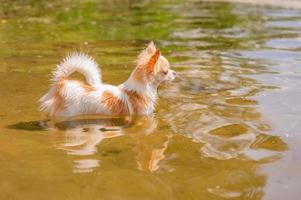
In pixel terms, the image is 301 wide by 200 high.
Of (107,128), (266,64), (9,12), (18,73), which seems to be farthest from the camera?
(9,12)

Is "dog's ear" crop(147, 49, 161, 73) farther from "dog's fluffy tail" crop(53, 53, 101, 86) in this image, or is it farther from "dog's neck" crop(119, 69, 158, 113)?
"dog's fluffy tail" crop(53, 53, 101, 86)

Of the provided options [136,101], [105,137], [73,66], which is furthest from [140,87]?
[105,137]

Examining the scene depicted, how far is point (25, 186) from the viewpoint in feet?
11.4

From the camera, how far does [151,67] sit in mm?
5562

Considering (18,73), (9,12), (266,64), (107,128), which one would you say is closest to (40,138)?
(107,128)

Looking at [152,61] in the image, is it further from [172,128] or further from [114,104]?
[172,128]

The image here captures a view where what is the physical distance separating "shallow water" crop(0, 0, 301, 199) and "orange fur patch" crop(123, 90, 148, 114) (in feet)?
0.52

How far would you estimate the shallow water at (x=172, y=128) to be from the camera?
139 inches

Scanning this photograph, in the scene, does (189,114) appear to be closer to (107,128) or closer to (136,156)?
(107,128)

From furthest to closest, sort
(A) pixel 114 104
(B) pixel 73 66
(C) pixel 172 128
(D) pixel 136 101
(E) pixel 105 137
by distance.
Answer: (D) pixel 136 101 → (A) pixel 114 104 → (B) pixel 73 66 → (C) pixel 172 128 → (E) pixel 105 137

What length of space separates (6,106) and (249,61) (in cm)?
387

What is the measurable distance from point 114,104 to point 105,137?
74 centimetres

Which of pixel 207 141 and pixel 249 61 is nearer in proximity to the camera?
pixel 207 141

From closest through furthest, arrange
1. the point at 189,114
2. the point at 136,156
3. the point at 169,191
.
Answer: the point at 169,191 < the point at 136,156 < the point at 189,114
